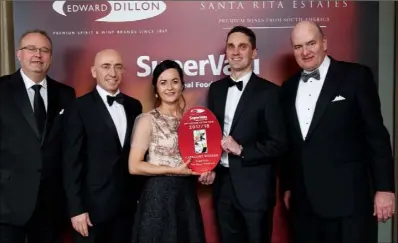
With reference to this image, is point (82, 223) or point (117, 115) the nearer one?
point (82, 223)

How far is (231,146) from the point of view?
9.01 feet

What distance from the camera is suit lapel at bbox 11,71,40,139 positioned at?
9.18 feet

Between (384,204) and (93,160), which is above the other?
(93,160)

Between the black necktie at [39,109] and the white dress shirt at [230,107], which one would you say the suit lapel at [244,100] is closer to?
the white dress shirt at [230,107]

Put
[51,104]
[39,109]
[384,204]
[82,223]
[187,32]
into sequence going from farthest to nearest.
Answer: [187,32] < [51,104] < [39,109] < [82,223] < [384,204]

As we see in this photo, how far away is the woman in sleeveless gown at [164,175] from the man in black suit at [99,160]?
155mm

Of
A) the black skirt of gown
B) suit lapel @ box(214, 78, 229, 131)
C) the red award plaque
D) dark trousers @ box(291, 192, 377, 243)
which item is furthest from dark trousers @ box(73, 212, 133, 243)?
dark trousers @ box(291, 192, 377, 243)

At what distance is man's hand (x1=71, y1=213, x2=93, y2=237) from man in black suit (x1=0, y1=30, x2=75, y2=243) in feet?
0.87

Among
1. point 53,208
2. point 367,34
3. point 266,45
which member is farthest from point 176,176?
point 367,34

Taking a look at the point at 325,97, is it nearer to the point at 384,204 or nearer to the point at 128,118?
the point at 384,204

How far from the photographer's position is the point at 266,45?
11.3 feet

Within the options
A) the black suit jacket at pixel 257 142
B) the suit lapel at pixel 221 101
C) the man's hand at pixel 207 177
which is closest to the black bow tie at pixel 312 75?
the black suit jacket at pixel 257 142

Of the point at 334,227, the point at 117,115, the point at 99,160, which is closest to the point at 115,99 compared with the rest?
the point at 117,115

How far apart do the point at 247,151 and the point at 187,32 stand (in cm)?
114
